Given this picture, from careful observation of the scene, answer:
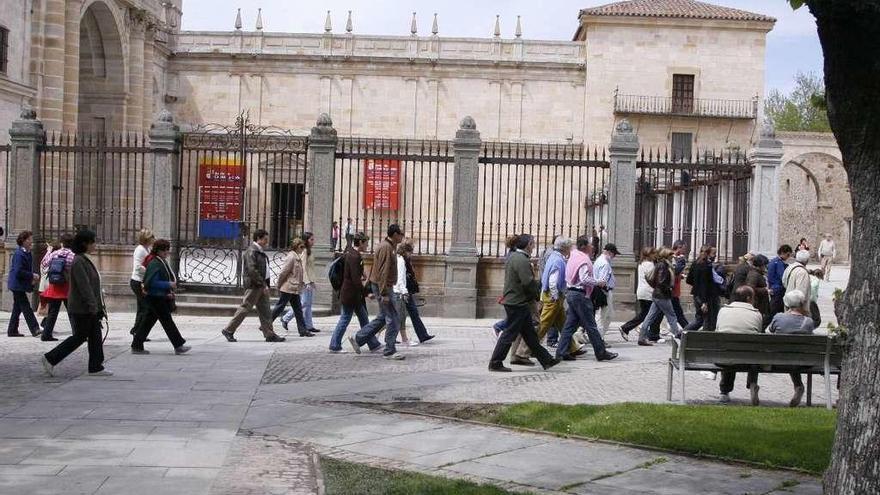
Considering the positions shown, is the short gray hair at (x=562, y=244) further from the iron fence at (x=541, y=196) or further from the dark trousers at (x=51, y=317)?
the dark trousers at (x=51, y=317)

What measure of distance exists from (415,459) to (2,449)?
304cm

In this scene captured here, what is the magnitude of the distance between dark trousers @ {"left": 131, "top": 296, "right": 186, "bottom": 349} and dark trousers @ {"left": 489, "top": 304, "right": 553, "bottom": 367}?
4046 mm

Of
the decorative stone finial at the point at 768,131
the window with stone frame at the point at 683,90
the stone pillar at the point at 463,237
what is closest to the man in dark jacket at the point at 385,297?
the stone pillar at the point at 463,237

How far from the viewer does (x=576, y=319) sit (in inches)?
538

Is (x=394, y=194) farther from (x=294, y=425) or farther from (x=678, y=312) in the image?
(x=294, y=425)

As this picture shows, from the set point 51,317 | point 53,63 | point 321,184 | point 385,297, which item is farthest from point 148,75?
point 385,297

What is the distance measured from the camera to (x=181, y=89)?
46.8m

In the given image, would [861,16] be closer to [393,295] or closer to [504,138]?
[393,295]

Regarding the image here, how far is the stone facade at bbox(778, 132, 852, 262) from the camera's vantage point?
51594 millimetres

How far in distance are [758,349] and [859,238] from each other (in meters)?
4.74

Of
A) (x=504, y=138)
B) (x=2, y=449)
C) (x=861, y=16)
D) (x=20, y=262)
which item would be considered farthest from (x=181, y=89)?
(x=861, y=16)

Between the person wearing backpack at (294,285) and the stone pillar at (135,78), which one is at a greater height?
the stone pillar at (135,78)

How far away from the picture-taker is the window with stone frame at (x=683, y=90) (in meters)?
47.2

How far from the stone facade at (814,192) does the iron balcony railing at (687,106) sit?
179 inches
